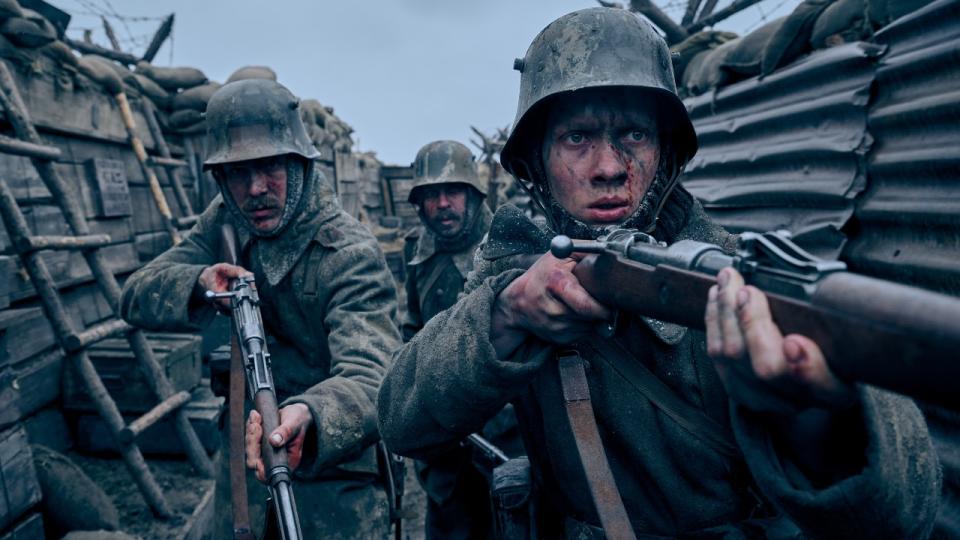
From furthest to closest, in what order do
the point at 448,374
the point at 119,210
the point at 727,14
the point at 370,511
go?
the point at 727,14, the point at 119,210, the point at 370,511, the point at 448,374

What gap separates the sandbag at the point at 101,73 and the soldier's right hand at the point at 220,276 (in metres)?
4.53

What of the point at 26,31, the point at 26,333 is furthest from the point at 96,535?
the point at 26,31

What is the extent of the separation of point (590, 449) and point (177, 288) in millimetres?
2700

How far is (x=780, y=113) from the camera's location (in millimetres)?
4523

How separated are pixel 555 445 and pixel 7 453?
3.27 m

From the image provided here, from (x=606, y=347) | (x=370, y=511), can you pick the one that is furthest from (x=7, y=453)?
(x=606, y=347)

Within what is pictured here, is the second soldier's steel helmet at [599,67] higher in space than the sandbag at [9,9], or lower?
lower

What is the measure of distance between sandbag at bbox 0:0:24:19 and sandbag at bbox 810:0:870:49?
698 centimetres

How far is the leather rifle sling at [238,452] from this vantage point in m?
Answer: 2.79

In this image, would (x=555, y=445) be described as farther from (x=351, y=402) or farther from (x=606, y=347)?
(x=351, y=402)

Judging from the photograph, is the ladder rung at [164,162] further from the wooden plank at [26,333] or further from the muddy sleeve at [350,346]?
the muddy sleeve at [350,346]

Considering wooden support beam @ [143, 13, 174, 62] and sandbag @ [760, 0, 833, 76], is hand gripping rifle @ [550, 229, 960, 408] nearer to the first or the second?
sandbag @ [760, 0, 833, 76]

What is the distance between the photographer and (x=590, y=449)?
5.91ft

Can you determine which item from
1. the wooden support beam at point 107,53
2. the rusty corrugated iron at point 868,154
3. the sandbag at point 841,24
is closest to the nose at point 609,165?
the rusty corrugated iron at point 868,154
